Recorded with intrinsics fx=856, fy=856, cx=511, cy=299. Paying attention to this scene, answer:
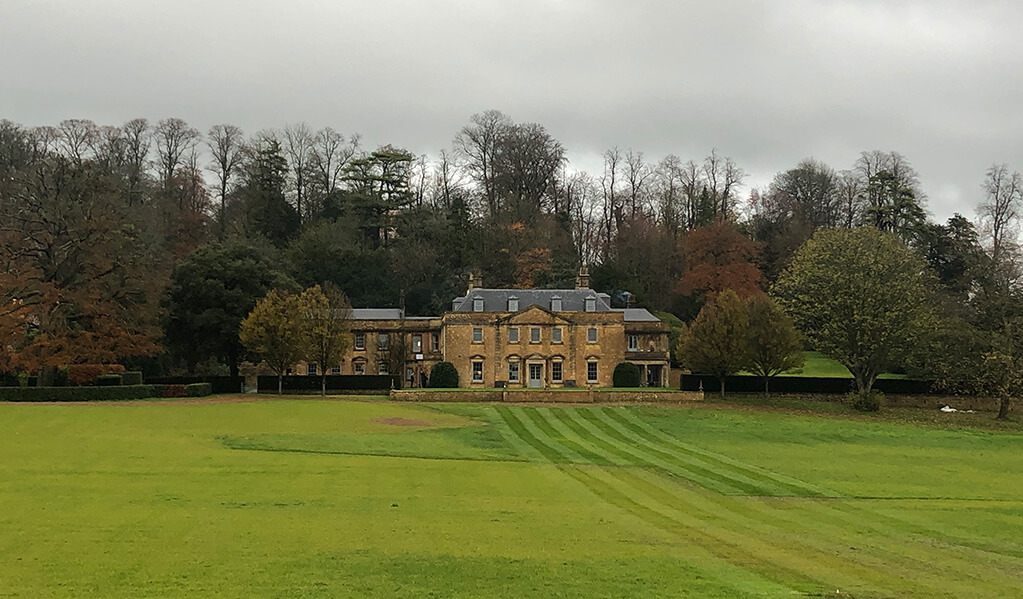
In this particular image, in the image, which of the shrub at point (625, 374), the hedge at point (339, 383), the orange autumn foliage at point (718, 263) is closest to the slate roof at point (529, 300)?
the shrub at point (625, 374)

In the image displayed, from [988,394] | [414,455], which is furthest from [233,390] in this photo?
[988,394]

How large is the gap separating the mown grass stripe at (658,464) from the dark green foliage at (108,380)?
29.3 meters

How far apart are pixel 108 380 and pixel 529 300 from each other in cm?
2938

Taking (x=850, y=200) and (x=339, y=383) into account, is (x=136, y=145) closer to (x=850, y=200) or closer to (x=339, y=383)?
(x=339, y=383)

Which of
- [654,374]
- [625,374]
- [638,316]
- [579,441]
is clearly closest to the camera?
[579,441]

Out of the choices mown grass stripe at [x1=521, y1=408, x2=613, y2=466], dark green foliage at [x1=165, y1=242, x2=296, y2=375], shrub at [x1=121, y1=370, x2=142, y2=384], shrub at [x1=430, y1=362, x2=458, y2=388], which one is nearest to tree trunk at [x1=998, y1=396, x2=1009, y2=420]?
mown grass stripe at [x1=521, y1=408, x2=613, y2=466]

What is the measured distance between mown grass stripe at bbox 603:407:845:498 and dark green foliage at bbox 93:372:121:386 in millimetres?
30775

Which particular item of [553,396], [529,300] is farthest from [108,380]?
[529,300]

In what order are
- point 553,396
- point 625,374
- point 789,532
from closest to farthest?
point 789,532 < point 553,396 < point 625,374

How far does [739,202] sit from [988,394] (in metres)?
45.0

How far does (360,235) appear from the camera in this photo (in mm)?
84500

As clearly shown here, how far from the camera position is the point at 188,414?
140ft

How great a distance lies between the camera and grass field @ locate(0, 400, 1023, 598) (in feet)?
45.6

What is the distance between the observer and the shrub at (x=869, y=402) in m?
53.7
